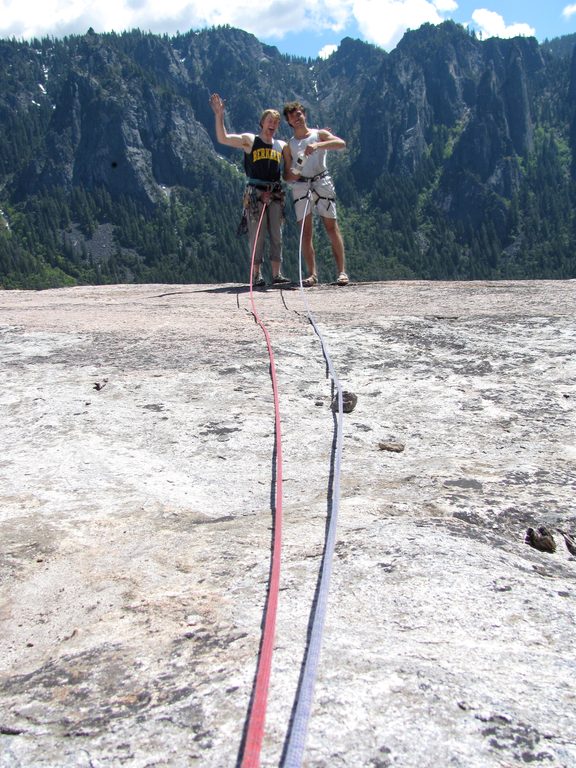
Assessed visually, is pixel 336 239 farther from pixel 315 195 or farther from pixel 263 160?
pixel 263 160

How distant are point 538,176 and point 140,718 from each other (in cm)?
19565

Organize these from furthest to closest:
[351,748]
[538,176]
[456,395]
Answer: [538,176]
[456,395]
[351,748]

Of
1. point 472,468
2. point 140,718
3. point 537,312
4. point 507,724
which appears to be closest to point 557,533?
point 472,468

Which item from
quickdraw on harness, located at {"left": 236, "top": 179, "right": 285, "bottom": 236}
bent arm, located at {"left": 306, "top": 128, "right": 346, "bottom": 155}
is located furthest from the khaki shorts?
bent arm, located at {"left": 306, "top": 128, "right": 346, "bottom": 155}

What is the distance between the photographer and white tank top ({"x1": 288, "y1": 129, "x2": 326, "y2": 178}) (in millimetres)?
8336

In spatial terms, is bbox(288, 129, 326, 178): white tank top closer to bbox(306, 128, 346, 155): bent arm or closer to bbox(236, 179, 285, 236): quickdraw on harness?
bbox(306, 128, 346, 155): bent arm

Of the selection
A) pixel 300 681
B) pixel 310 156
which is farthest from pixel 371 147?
pixel 300 681

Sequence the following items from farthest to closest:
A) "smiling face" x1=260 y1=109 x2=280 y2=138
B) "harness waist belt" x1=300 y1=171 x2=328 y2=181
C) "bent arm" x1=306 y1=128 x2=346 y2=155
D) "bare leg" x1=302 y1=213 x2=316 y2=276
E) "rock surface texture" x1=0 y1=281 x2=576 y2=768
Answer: "bare leg" x1=302 y1=213 x2=316 y2=276, "harness waist belt" x1=300 y1=171 x2=328 y2=181, "smiling face" x1=260 y1=109 x2=280 y2=138, "bent arm" x1=306 y1=128 x2=346 y2=155, "rock surface texture" x1=0 y1=281 x2=576 y2=768

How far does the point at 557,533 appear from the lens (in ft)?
9.21

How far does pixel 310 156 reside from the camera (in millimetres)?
8281

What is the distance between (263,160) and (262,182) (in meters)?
0.28

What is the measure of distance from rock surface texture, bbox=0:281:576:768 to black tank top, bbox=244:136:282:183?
3.41 m

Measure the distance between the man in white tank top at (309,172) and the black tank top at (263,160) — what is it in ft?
0.58

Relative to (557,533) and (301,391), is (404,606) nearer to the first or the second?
(557,533)
